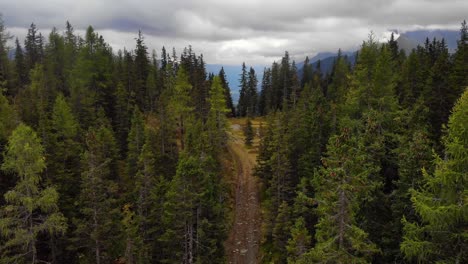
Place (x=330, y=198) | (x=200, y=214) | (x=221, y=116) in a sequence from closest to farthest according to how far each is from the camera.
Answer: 1. (x=330, y=198)
2. (x=200, y=214)
3. (x=221, y=116)

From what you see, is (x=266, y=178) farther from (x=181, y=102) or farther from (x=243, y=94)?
(x=243, y=94)

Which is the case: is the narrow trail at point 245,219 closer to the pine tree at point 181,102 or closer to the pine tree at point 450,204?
the pine tree at point 181,102

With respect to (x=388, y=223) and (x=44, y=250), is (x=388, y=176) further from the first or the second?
(x=44, y=250)

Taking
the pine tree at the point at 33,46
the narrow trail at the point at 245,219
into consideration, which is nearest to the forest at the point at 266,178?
the narrow trail at the point at 245,219

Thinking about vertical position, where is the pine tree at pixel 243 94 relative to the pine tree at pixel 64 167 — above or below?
above

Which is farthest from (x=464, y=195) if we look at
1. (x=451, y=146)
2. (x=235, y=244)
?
(x=235, y=244)

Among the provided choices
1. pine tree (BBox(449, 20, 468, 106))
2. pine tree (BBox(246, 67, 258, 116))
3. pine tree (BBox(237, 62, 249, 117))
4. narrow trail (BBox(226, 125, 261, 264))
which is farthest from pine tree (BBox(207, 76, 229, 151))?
pine tree (BBox(237, 62, 249, 117))
